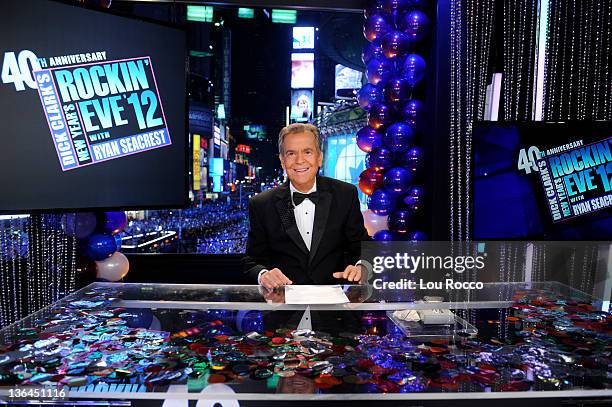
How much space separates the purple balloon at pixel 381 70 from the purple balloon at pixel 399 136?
1.44 ft

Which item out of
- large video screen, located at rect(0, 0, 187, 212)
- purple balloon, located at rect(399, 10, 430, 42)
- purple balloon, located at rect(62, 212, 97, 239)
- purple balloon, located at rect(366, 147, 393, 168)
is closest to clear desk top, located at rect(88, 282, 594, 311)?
large video screen, located at rect(0, 0, 187, 212)

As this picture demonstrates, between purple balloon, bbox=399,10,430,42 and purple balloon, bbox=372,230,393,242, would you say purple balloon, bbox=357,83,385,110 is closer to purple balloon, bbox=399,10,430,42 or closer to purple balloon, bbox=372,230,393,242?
purple balloon, bbox=399,10,430,42

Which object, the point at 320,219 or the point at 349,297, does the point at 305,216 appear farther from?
the point at 349,297

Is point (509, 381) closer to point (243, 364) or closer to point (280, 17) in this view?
point (243, 364)

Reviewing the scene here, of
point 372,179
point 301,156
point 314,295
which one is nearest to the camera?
point 314,295

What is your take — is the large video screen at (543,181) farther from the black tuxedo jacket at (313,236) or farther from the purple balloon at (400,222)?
the black tuxedo jacket at (313,236)

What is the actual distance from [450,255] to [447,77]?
10.0ft

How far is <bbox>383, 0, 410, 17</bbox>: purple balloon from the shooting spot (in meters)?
4.37

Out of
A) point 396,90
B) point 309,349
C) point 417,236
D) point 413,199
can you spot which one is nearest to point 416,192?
point 413,199

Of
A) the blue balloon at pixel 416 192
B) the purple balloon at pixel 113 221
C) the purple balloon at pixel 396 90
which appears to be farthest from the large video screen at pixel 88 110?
the blue balloon at pixel 416 192

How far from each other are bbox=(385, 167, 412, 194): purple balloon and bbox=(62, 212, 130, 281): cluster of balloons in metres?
2.33

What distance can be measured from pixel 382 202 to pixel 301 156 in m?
2.02

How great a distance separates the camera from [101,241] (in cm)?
414

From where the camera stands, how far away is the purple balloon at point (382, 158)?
14.6ft
